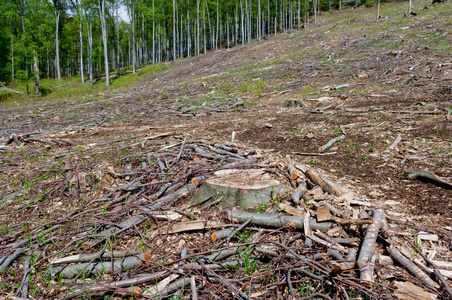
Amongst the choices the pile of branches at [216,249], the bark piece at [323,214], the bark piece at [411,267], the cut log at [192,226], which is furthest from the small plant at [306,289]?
the cut log at [192,226]

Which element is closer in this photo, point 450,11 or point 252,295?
point 252,295

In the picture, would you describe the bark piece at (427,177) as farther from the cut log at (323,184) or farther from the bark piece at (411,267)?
the bark piece at (411,267)

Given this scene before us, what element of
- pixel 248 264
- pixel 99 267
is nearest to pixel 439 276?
pixel 248 264

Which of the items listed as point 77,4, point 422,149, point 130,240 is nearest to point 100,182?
point 130,240

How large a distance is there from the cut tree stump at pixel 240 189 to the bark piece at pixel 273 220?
241mm

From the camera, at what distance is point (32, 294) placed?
8.67ft

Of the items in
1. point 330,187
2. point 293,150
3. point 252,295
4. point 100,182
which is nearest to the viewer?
point 252,295

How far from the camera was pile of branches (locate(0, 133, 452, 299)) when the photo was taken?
238 cm

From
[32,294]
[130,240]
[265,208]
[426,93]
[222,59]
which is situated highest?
[222,59]

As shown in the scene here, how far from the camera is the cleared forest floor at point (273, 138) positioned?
139 inches

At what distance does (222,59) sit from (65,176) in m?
27.2

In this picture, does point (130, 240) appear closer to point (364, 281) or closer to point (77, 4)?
point (364, 281)

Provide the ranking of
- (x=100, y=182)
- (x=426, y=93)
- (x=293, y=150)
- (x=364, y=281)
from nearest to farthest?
(x=364, y=281) < (x=100, y=182) < (x=293, y=150) < (x=426, y=93)

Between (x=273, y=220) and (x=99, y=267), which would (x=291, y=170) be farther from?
(x=99, y=267)
